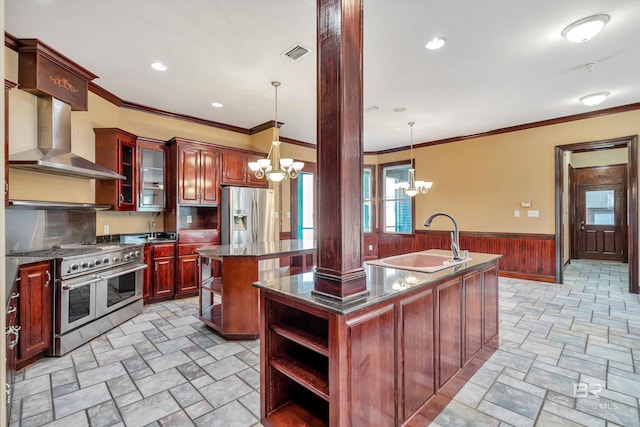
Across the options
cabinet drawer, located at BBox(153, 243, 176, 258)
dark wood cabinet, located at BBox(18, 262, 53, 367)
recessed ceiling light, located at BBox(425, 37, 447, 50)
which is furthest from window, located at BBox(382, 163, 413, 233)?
dark wood cabinet, located at BBox(18, 262, 53, 367)

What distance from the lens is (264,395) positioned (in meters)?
1.72

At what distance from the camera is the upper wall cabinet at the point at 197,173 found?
447 centimetres

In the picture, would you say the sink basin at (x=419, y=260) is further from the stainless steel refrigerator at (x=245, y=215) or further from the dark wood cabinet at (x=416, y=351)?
the stainless steel refrigerator at (x=245, y=215)

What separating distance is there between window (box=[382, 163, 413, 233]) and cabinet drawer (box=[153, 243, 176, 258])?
16.5 ft

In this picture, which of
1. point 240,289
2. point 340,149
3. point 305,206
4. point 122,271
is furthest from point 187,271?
point 340,149

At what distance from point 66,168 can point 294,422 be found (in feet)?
10.4

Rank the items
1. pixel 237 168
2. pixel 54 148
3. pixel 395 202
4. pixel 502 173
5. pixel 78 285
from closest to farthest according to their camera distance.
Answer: pixel 78 285 → pixel 54 148 → pixel 237 168 → pixel 502 173 → pixel 395 202

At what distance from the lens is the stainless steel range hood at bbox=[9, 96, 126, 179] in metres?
2.84

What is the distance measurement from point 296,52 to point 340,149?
2.09 m

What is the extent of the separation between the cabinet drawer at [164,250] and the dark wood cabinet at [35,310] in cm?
148

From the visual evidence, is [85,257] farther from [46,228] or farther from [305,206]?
[305,206]

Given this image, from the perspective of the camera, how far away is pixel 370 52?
3.06 m

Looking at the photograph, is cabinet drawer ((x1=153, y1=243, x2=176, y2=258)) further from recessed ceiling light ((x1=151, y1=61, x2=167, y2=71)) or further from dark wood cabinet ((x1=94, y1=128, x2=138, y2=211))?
recessed ceiling light ((x1=151, y1=61, x2=167, y2=71))

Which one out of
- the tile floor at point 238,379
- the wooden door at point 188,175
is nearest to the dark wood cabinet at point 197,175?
the wooden door at point 188,175
